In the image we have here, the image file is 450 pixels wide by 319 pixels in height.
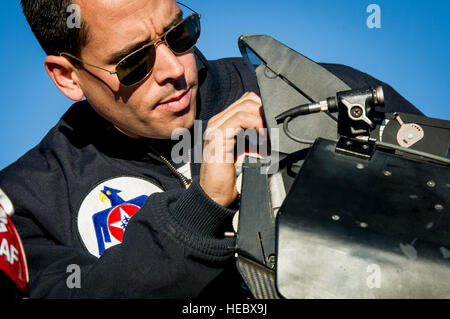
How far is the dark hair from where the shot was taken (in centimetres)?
139

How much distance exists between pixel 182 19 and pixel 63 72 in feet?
1.65

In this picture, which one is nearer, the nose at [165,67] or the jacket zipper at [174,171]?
the nose at [165,67]

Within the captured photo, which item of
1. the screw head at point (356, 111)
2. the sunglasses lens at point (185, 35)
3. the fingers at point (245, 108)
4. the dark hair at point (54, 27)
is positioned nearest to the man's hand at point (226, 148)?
the fingers at point (245, 108)

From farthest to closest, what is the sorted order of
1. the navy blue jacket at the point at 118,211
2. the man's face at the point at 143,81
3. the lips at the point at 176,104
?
the lips at the point at 176,104 → the man's face at the point at 143,81 → the navy blue jacket at the point at 118,211

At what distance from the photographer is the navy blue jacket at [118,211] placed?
110cm

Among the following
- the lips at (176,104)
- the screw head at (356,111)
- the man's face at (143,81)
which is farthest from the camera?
the lips at (176,104)

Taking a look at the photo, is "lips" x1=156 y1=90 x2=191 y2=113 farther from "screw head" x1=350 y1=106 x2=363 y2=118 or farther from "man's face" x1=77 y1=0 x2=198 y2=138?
"screw head" x1=350 y1=106 x2=363 y2=118

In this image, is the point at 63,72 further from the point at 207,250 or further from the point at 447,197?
the point at 447,197

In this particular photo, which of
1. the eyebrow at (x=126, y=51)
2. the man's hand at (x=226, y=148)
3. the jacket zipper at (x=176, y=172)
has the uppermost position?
the eyebrow at (x=126, y=51)

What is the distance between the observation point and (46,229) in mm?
1460

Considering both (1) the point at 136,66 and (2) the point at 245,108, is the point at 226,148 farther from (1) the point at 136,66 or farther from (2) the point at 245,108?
(1) the point at 136,66

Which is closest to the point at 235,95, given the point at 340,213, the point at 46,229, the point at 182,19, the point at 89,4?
the point at 182,19

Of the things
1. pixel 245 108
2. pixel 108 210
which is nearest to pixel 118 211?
pixel 108 210

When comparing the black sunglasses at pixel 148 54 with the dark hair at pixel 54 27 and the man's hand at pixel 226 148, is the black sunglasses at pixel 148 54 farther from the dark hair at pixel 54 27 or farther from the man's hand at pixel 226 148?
the man's hand at pixel 226 148
